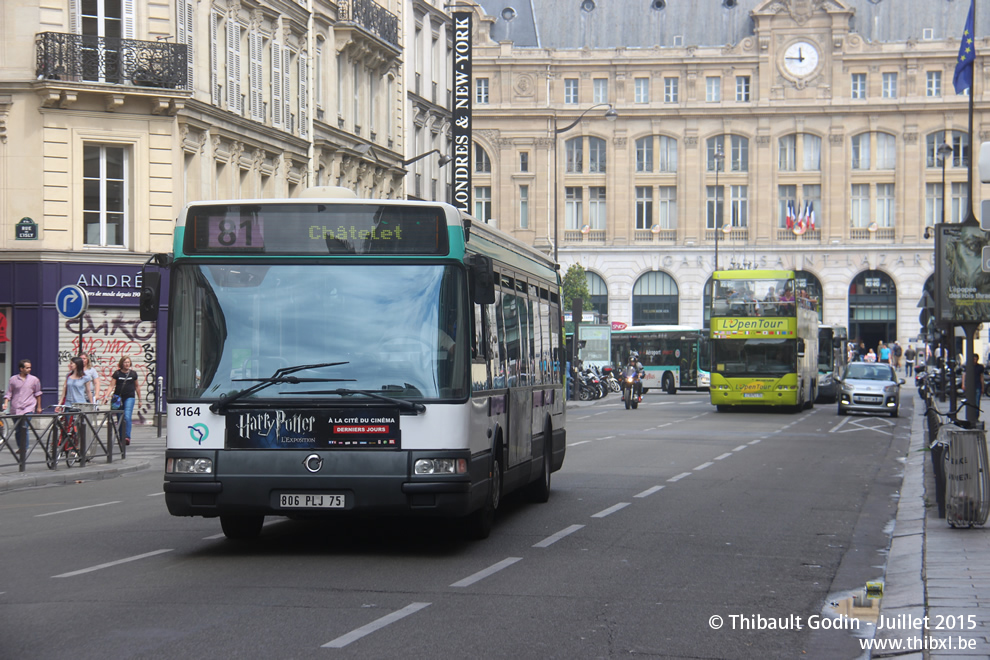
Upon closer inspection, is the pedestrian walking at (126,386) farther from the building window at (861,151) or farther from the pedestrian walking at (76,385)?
the building window at (861,151)

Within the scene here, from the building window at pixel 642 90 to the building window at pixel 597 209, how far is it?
6.09 metres

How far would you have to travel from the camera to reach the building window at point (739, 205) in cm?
8894

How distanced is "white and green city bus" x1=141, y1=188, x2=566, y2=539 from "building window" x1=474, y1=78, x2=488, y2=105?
80.6 m

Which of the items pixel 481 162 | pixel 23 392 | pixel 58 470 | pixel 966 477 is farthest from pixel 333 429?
pixel 481 162

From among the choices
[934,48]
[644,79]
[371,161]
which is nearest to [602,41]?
[644,79]

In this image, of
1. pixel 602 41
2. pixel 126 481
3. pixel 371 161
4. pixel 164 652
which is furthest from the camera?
pixel 602 41

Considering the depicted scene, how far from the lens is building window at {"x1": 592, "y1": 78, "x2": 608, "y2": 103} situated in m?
89.4

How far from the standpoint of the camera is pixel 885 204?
87.9 meters

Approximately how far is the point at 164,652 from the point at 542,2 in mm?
90834

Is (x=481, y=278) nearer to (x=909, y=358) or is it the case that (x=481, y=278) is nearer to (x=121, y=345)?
(x=121, y=345)

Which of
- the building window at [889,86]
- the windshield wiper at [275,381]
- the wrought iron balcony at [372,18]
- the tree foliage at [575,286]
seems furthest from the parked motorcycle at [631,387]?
the building window at [889,86]

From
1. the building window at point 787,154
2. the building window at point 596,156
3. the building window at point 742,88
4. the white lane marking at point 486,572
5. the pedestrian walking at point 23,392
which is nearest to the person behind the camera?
the white lane marking at point 486,572

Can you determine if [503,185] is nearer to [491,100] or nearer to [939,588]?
[491,100]

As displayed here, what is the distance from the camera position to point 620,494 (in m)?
16.5
